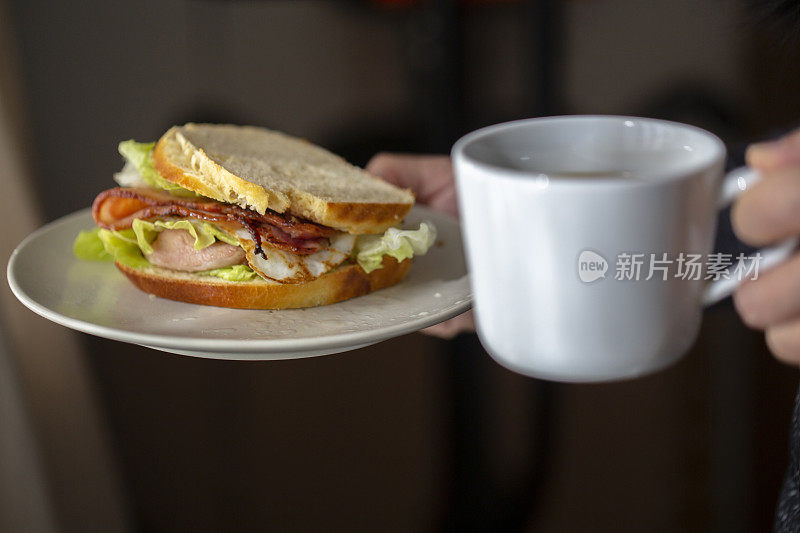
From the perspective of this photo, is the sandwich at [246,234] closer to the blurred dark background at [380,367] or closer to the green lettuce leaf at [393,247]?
the green lettuce leaf at [393,247]

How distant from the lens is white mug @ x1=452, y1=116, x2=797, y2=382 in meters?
0.61

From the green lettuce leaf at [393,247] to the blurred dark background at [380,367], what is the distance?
0.82m

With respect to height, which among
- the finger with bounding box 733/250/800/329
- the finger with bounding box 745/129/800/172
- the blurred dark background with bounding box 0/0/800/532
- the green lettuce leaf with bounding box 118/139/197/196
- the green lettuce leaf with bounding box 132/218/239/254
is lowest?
the blurred dark background with bounding box 0/0/800/532

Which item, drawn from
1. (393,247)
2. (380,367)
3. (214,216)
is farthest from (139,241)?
(380,367)

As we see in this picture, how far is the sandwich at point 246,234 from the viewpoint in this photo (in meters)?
1.12

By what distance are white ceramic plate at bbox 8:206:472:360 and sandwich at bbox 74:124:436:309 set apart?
1.2 inches

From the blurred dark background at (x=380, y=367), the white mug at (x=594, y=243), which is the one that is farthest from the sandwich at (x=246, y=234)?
the blurred dark background at (x=380, y=367)

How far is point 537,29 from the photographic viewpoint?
1.99m

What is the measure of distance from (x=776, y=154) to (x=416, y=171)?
3.04ft

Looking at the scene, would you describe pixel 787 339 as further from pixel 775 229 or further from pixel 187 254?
pixel 187 254

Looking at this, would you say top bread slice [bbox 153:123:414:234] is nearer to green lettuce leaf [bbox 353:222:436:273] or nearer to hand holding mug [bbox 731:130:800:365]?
green lettuce leaf [bbox 353:222:436:273]

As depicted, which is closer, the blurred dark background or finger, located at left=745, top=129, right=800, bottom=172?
finger, located at left=745, top=129, right=800, bottom=172

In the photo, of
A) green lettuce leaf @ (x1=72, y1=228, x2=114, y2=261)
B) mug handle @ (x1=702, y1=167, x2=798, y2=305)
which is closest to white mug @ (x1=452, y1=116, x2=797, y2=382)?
mug handle @ (x1=702, y1=167, x2=798, y2=305)

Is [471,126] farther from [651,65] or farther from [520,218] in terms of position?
[520,218]
